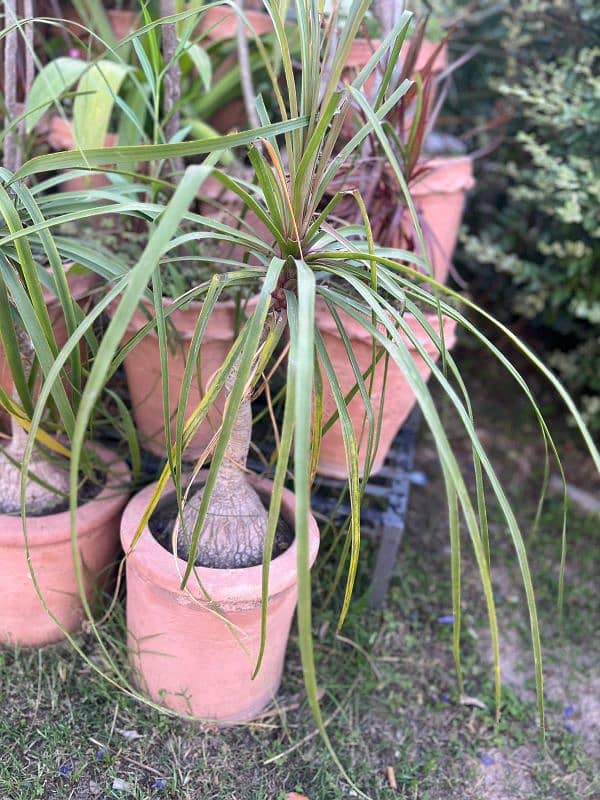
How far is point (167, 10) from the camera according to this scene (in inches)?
57.1

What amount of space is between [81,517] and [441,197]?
1047mm

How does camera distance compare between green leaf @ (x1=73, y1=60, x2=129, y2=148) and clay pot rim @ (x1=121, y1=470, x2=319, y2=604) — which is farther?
green leaf @ (x1=73, y1=60, x2=129, y2=148)

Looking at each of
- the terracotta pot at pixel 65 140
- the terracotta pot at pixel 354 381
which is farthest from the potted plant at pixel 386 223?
the terracotta pot at pixel 65 140

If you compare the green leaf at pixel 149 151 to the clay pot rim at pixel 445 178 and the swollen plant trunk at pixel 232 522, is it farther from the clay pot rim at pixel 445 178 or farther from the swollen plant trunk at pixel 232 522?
the clay pot rim at pixel 445 178

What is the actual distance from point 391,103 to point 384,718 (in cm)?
104

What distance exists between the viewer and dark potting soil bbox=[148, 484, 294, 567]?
121 centimetres

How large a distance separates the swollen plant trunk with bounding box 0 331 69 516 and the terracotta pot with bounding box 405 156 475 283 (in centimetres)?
86

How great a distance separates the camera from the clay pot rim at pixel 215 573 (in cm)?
106

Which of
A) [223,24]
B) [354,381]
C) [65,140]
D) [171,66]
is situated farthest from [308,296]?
[223,24]

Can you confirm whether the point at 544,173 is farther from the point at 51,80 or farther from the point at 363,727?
the point at 363,727

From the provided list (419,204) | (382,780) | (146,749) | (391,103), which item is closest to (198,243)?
(419,204)

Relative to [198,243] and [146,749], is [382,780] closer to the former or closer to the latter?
[146,749]

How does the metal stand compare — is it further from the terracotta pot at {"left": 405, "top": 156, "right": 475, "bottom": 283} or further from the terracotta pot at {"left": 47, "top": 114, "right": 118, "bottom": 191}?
the terracotta pot at {"left": 47, "top": 114, "right": 118, "bottom": 191}

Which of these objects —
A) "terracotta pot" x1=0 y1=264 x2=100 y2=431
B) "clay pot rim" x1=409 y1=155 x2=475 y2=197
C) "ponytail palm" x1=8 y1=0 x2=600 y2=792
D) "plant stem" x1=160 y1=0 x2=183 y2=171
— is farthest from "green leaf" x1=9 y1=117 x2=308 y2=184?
"clay pot rim" x1=409 y1=155 x2=475 y2=197
